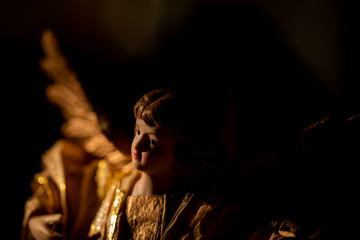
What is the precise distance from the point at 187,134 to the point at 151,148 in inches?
4.6

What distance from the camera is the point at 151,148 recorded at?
104 cm

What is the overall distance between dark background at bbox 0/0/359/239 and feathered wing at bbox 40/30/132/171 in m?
0.09

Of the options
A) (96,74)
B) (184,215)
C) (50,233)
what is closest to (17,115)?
(96,74)

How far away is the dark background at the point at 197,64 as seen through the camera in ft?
3.90

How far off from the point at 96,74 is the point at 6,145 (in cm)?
57

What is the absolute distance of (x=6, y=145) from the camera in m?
1.68

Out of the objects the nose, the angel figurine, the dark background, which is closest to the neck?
the angel figurine

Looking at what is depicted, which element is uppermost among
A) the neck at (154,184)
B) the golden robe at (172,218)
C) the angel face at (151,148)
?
the angel face at (151,148)

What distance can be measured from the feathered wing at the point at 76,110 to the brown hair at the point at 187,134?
1.08 ft

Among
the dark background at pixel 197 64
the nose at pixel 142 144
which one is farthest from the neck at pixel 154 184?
the dark background at pixel 197 64

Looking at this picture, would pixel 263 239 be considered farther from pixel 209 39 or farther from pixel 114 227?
pixel 209 39

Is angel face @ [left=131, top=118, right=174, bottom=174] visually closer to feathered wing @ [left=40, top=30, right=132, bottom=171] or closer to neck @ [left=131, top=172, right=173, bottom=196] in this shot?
neck @ [left=131, top=172, right=173, bottom=196]

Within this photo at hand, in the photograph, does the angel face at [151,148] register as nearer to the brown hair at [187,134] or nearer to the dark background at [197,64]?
the brown hair at [187,134]

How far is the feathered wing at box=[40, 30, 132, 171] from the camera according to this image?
4.38 feet
